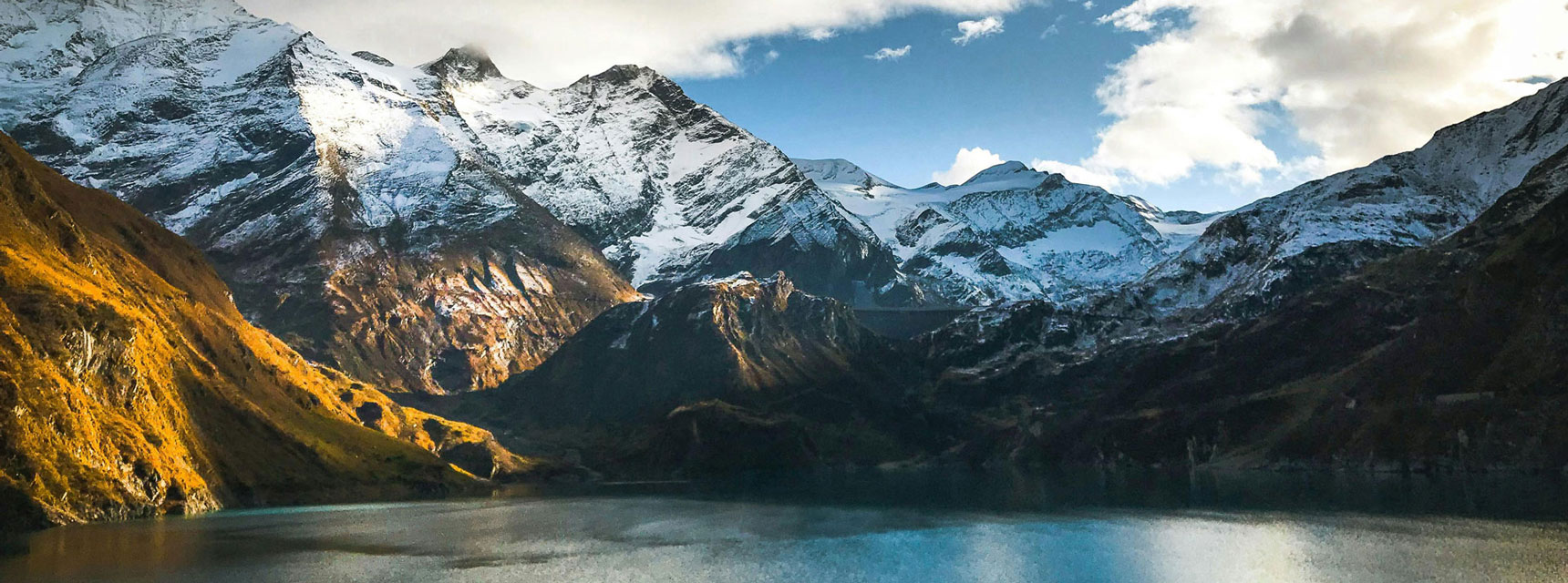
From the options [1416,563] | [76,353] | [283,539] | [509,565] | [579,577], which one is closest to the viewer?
[1416,563]

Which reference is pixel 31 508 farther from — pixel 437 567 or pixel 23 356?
pixel 437 567

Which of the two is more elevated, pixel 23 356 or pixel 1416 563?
pixel 23 356

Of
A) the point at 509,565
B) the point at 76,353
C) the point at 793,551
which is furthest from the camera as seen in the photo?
the point at 76,353

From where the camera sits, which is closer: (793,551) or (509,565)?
(509,565)

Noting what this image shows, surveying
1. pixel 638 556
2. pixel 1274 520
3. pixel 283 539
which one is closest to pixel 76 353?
pixel 283 539

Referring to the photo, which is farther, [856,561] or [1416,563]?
[856,561]

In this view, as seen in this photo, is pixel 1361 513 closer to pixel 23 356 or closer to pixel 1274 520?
pixel 1274 520

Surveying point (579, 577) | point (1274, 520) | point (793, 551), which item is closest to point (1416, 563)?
point (1274, 520)

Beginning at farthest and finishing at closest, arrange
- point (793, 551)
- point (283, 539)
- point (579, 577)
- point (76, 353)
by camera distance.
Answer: point (76, 353) < point (283, 539) < point (793, 551) < point (579, 577)

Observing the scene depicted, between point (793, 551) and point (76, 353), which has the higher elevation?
point (76, 353)
